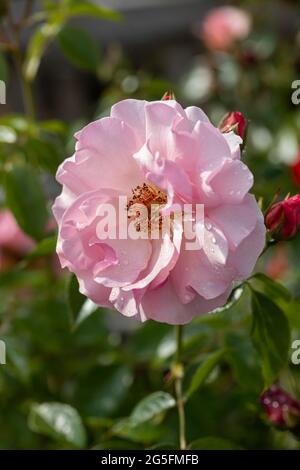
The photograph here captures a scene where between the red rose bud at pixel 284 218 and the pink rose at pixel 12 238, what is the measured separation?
0.90 metres

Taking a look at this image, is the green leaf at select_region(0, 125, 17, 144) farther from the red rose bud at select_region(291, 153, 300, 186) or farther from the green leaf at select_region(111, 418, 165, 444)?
the red rose bud at select_region(291, 153, 300, 186)

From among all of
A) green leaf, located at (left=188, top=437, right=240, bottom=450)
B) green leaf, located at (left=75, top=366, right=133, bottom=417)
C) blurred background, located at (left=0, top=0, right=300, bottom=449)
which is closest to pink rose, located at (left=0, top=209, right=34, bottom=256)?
blurred background, located at (left=0, top=0, right=300, bottom=449)

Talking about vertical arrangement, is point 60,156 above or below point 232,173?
below

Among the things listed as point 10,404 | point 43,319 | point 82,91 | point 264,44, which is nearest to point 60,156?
point 43,319

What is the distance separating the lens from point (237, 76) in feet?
6.70

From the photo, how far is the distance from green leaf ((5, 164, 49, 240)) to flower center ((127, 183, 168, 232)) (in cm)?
29

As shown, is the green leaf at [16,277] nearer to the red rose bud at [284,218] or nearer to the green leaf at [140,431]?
the green leaf at [140,431]

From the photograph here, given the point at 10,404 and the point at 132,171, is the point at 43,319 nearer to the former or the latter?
the point at 10,404

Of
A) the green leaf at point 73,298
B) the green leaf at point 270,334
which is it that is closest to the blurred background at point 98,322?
the green leaf at point 73,298

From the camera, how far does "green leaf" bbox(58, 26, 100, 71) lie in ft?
4.46

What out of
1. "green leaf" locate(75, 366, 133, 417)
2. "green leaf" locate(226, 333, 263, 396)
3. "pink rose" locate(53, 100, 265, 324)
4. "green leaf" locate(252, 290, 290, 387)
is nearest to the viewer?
"pink rose" locate(53, 100, 265, 324)

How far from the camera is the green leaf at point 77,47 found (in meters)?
1.36

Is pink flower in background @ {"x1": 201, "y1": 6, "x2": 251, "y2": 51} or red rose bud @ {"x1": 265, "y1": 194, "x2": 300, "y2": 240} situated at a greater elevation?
red rose bud @ {"x1": 265, "y1": 194, "x2": 300, "y2": 240}
